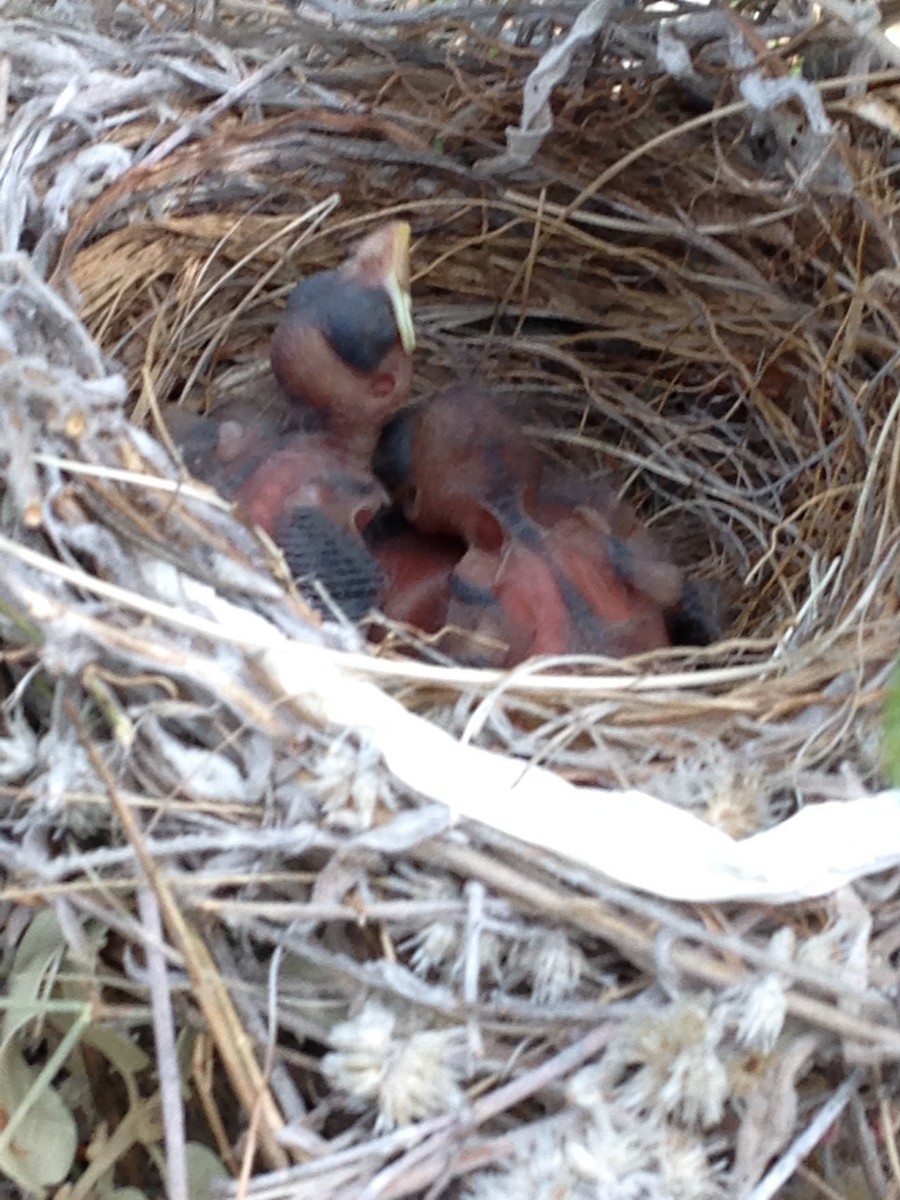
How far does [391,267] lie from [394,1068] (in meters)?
0.64

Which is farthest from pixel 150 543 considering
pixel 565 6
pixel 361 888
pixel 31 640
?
pixel 565 6

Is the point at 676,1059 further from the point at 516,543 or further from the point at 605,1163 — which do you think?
the point at 516,543

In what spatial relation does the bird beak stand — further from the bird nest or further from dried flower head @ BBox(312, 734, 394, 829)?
dried flower head @ BBox(312, 734, 394, 829)

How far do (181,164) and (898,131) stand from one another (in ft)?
1.97

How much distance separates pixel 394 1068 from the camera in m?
0.59

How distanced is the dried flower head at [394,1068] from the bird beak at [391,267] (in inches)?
22.5

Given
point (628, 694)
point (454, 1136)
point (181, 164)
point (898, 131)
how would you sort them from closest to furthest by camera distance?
point (454, 1136) < point (628, 694) < point (898, 131) < point (181, 164)

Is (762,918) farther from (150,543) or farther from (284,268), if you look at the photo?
(284,268)

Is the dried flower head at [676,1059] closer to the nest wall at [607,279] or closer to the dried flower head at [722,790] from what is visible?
the dried flower head at [722,790]

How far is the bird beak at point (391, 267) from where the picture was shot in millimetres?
959

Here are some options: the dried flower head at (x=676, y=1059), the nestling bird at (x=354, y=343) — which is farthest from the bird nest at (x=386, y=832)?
the nestling bird at (x=354, y=343)

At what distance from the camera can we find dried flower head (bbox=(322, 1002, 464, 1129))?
587 mm

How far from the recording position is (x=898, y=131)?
918 millimetres

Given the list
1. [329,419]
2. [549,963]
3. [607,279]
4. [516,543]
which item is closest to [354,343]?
[329,419]
